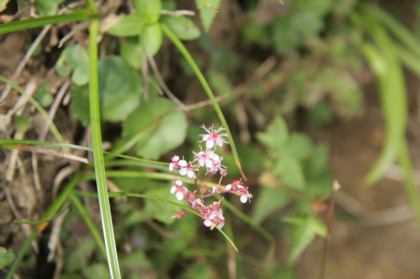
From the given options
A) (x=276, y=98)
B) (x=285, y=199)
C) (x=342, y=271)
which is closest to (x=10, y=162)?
(x=285, y=199)

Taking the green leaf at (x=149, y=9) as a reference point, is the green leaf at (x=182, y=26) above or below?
below

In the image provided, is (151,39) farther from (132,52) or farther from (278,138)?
(278,138)

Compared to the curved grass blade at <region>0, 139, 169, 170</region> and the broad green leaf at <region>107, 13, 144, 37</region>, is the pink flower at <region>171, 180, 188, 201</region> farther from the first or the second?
the broad green leaf at <region>107, 13, 144, 37</region>

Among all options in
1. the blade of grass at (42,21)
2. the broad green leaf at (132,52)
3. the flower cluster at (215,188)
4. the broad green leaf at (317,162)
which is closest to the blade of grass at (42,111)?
the blade of grass at (42,21)

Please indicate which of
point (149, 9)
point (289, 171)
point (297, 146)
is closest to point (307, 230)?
point (289, 171)

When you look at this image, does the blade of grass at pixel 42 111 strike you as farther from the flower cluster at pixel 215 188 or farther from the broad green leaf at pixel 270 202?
the broad green leaf at pixel 270 202

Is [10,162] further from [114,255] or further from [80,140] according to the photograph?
[114,255]

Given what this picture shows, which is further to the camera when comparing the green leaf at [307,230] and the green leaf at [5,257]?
the green leaf at [307,230]
